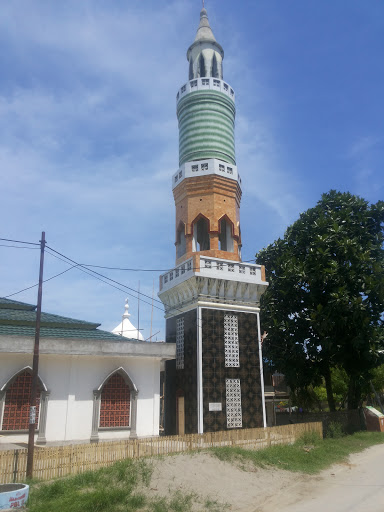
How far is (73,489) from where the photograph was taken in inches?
484

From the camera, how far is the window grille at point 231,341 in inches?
903

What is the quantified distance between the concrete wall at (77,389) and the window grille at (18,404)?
41cm

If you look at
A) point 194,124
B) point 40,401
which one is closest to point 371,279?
point 194,124

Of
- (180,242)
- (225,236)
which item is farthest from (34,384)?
(225,236)

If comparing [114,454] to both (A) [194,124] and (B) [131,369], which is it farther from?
(A) [194,124]

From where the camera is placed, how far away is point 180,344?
24.2 metres

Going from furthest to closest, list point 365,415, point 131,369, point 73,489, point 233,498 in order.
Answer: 1. point 365,415
2. point 131,369
3. point 233,498
4. point 73,489

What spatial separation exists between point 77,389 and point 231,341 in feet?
27.7

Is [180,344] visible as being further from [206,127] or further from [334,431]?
[206,127]

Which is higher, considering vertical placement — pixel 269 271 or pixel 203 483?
pixel 269 271

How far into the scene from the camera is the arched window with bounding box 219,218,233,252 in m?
26.1

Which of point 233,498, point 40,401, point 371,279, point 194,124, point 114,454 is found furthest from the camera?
point 194,124

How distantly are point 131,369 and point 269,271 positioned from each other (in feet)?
48.0

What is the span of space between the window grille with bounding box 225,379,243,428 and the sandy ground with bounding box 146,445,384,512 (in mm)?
5046
